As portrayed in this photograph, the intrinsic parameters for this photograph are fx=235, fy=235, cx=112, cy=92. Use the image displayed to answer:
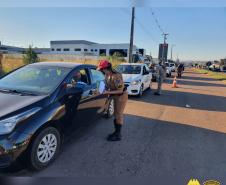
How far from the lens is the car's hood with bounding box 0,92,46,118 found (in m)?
3.36

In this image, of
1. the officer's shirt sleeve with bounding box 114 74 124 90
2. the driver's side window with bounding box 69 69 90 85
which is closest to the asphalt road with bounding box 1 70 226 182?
the driver's side window with bounding box 69 69 90 85

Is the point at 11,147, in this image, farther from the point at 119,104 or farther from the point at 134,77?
the point at 134,77

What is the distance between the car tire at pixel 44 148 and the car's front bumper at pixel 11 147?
0.20 metres

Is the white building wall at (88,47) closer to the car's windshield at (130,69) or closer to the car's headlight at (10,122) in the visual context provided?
the car's windshield at (130,69)

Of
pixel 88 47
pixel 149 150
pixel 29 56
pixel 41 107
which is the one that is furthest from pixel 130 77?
pixel 88 47

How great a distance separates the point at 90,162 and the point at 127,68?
8.33 metres

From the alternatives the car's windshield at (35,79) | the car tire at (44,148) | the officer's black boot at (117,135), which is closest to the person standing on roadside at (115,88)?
the officer's black boot at (117,135)

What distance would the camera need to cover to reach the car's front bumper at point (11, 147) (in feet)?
10.1

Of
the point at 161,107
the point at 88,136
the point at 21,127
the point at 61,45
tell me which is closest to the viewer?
the point at 21,127

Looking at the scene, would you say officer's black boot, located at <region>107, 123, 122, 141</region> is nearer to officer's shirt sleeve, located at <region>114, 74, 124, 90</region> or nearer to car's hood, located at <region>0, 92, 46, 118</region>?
officer's shirt sleeve, located at <region>114, 74, 124, 90</region>

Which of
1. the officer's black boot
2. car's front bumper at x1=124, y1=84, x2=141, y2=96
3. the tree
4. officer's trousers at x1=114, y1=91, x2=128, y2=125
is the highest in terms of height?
the tree

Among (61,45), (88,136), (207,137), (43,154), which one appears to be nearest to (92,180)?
(43,154)

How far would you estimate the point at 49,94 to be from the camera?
389 centimetres

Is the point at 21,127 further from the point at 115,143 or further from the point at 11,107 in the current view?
the point at 115,143
